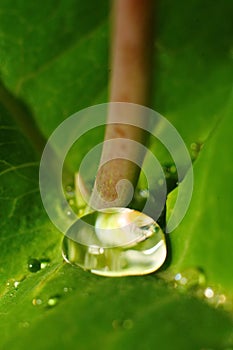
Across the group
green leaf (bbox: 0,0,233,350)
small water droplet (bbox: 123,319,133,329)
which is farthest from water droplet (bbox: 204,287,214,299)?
small water droplet (bbox: 123,319,133,329)

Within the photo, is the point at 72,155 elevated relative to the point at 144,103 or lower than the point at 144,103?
lower

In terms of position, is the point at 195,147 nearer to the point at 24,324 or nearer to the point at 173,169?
the point at 173,169

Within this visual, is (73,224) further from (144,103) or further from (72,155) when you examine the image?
(144,103)

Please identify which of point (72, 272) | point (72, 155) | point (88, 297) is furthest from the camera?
point (72, 155)

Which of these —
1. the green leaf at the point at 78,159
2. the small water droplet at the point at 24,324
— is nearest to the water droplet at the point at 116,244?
the green leaf at the point at 78,159

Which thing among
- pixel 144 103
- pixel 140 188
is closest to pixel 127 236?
pixel 140 188

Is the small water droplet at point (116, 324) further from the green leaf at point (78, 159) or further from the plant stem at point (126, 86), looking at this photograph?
the plant stem at point (126, 86)
